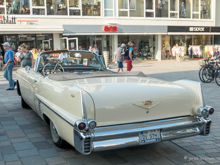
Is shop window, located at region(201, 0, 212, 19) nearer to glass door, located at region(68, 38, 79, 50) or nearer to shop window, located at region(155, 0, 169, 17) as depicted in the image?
shop window, located at region(155, 0, 169, 17)

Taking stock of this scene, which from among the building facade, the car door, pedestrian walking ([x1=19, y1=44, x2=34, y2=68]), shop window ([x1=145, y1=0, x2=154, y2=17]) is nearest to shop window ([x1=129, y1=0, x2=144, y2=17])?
the building facade

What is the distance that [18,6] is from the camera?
2173 centimetres

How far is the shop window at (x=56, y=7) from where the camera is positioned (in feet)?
75.1

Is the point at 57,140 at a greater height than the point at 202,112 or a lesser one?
lesser

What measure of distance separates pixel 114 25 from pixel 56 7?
16.8 ft

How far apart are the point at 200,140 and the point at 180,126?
123cm

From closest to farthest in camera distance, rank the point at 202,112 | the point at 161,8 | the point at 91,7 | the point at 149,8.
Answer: the point at 202,112, the point at 91,7, the point at 149,8, the point at 161,8

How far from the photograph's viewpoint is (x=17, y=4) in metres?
21.7

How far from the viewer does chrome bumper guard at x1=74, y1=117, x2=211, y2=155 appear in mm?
3229

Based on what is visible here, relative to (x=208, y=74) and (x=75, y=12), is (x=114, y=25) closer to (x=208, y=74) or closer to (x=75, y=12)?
(x=75, y=12)

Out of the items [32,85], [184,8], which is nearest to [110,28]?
[184,8]

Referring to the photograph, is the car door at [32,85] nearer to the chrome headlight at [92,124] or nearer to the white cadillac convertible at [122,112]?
the white cadillac convertible at [122,112]

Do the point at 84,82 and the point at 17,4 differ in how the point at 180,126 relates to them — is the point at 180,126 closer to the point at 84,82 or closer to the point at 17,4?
the point at 84,82

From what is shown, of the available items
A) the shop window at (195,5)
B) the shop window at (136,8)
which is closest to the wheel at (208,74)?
the shop window at (136,8)
